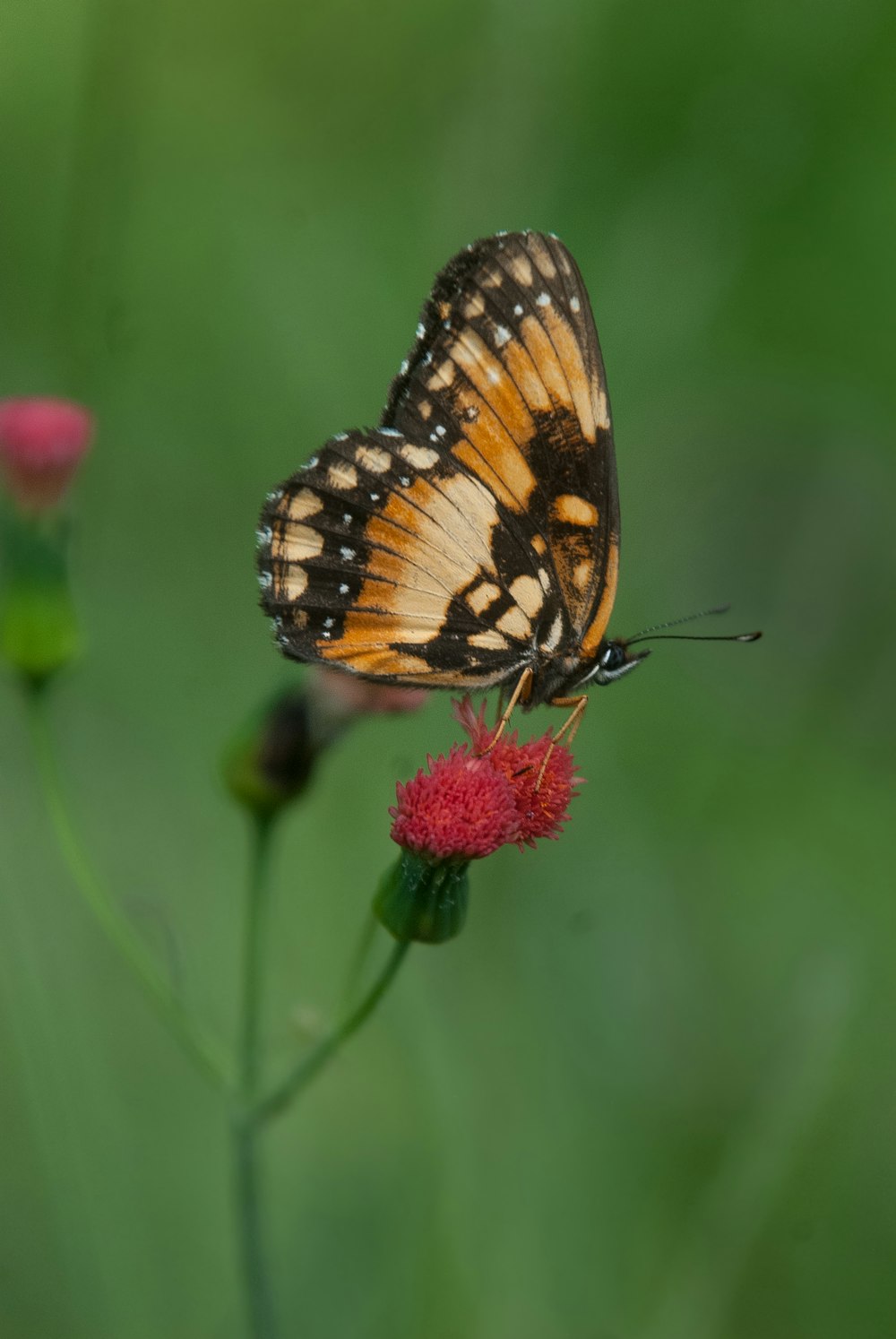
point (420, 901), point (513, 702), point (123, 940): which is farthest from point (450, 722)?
point (420, 901)

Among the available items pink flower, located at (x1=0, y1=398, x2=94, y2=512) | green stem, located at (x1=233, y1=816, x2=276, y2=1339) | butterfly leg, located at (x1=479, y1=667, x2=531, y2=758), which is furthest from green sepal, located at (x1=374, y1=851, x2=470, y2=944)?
pink flower, located at (x1=0, y1=398, x2=94, y2=512)

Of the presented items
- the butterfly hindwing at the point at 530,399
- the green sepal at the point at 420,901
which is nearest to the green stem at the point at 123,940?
the green sepal at the point at 420,901

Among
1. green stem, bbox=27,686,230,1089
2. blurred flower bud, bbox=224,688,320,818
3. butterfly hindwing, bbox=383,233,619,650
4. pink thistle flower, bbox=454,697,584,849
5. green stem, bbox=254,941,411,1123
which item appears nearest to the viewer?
green stem, bbox=254,941,411,1123

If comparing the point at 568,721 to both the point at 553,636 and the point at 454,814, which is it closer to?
the point at 553,636

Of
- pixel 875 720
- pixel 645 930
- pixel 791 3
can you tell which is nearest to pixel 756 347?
pixel 791 3

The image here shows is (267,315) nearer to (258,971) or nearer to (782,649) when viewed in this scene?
(782,649)

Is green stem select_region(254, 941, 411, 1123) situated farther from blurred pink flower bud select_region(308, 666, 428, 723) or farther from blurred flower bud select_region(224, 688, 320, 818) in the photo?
blurred pink flower bud select_region(308, 666, 428, 723)

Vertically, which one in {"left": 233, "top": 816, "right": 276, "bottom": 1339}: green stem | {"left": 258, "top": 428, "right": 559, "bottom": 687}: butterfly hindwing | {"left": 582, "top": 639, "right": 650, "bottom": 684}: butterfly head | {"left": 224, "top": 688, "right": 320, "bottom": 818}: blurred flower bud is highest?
{"left": 258, "top": 428, "right": 559, "bottom": 687}: butterfly hindwing
